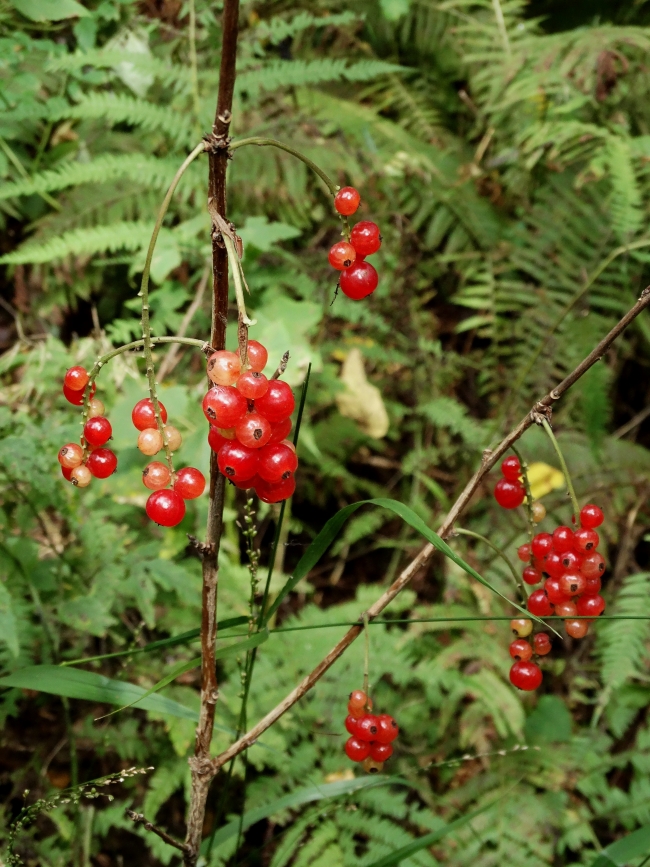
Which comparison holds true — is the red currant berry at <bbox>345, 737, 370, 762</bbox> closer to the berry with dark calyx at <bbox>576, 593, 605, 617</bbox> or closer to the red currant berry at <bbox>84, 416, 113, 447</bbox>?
the berry with dark calyx at <bbox>576, 593, 605, 617</bbox>

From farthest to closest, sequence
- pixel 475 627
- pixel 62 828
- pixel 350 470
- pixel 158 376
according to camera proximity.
→ 1. pixel 350 470
2. pixel 158 376
3. pixel 475 627
4. pixel 62 828

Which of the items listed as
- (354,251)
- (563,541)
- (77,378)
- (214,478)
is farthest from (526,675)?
(77,378)

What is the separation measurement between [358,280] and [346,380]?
2.20m

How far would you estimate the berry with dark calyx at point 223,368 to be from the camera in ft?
2.52

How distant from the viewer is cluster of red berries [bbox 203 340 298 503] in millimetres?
772

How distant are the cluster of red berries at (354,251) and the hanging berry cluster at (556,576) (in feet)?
1.46

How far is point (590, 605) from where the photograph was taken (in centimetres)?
119

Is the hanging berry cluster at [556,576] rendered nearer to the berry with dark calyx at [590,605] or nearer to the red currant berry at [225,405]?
the berry with dark calyx at [590,605]

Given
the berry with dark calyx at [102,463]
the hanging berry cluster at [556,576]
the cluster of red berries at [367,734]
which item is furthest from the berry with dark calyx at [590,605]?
the berry with dark calyx at [102,463]

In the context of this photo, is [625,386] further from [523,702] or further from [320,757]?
[320,757]

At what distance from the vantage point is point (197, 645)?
2418mm

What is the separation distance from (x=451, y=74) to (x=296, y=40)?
0.95m

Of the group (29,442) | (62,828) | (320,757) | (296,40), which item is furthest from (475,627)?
(296,40)

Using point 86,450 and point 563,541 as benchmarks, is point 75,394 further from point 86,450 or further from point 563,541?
point 563,541
